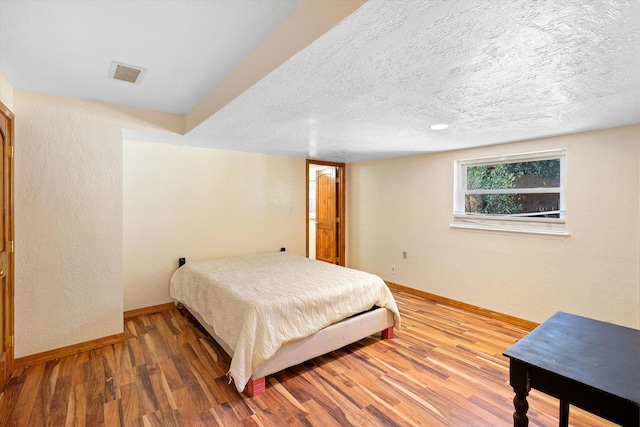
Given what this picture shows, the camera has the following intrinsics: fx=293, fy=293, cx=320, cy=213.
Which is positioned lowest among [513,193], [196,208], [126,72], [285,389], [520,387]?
[285,389]

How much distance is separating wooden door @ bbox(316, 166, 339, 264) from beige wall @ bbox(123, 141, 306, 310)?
2.99 ft

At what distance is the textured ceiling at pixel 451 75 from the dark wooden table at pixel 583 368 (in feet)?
4.24

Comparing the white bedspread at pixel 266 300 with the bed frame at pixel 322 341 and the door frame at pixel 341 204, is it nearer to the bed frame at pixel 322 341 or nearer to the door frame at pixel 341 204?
the bed frame at pixel 322 341

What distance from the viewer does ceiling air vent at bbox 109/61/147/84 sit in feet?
6.46

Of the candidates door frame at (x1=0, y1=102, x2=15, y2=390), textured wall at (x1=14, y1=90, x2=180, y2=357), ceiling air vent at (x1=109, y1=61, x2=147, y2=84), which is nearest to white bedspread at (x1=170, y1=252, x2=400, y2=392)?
textured wall at (x1=14, y1=90, x2=180, y2=357)

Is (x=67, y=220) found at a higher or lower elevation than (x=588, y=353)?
higher

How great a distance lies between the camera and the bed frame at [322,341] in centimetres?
207

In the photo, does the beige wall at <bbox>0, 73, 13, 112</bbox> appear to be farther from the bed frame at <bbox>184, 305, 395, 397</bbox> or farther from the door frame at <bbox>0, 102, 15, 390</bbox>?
the bed frame at <bbox>184, 305, 395, 397</bbox>

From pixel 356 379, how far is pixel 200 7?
2.53 metres

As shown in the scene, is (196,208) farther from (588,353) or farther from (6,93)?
(588,353)

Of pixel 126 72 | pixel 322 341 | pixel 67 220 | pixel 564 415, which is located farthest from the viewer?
pixel 67 220

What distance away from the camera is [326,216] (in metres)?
5.71

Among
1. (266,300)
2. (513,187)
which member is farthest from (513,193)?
(266,300)

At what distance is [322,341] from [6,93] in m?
3.02
